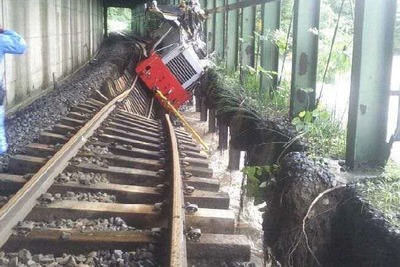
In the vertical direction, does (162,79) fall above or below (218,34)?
below

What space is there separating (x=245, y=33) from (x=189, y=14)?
8.64 ft

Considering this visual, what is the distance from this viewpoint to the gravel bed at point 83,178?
354cm

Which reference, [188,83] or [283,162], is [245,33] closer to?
[188,83]

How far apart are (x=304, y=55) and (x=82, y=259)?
3.31m

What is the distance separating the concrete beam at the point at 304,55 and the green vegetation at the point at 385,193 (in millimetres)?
1740

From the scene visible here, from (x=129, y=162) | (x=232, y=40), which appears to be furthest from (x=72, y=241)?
(x=232, y=40)

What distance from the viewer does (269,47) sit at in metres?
6.98

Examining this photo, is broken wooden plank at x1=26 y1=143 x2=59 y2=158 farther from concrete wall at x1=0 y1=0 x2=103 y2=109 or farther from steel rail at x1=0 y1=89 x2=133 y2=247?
concrete wall at x1=0 y1=0 x2=103 y2=109

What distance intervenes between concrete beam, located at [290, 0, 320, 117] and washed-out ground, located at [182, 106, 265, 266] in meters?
1.14

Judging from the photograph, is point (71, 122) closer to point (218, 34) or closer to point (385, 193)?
point (385, 193)

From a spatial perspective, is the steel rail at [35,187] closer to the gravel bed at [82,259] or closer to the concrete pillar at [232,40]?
the gravel bed at [82,259]

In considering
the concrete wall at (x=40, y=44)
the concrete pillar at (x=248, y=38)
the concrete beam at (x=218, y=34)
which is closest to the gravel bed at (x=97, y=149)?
the concrete wall at (x=40, y=44)

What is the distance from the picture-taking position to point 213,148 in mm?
10453

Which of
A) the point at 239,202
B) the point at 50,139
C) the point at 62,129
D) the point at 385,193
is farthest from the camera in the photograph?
the point at 239,202
